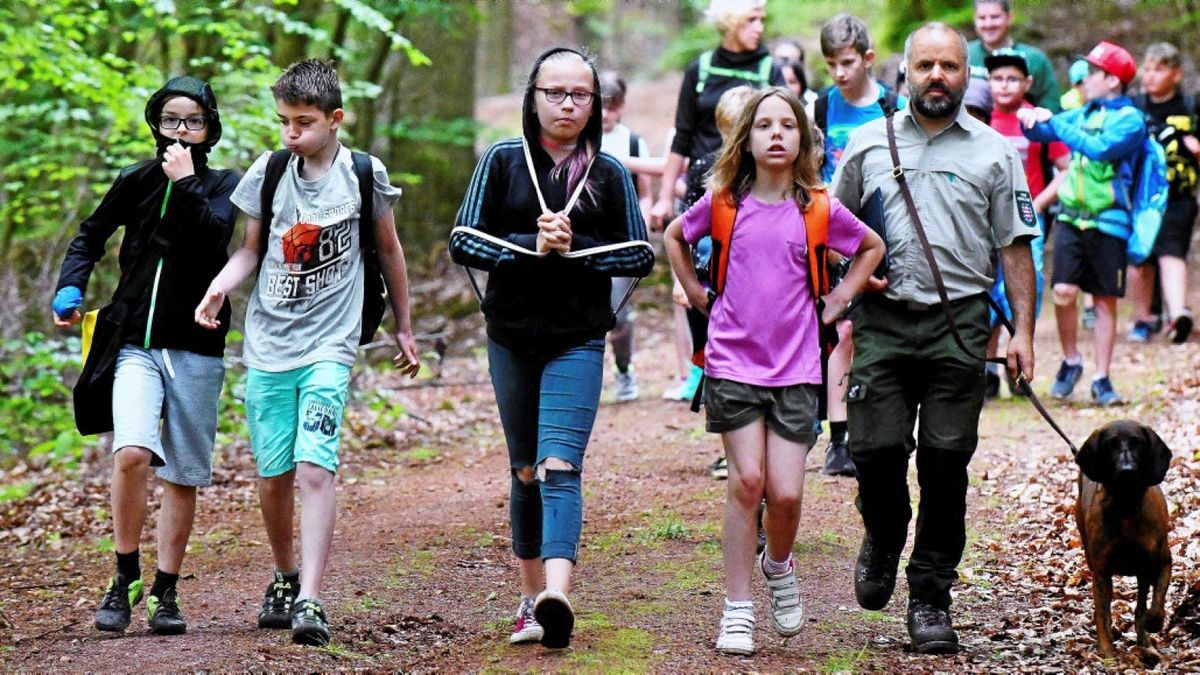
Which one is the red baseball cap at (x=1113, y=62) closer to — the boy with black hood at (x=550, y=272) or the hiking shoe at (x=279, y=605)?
the boy with black hood at (x=550, y=272)

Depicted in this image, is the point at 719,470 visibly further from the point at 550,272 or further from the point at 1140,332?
Result: the point at 1140,332

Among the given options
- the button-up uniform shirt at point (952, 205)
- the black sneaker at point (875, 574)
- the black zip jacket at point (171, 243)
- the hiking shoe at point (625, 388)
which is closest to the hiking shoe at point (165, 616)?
the black zip jacket at point (171, 243)

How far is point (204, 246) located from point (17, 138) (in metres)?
8.46

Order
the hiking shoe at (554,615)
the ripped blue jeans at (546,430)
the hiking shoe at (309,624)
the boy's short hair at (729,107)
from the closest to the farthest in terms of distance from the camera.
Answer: the hiking shoe at (554,615) < the ripped blue jeans at (546,430) < the hiking shoe at (309,624) < the boy's short hair at (729,107)

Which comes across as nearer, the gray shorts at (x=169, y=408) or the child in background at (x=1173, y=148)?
the gray shorts at (x=169, y=408)

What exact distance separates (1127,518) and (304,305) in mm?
3197

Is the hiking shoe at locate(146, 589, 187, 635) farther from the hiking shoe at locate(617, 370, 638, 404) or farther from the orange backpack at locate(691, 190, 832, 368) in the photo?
the hiking shoe at locate(617, 370, 638, 404)

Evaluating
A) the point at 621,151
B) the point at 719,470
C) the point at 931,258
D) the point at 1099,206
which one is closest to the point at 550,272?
the point at 931,258

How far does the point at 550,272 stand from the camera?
4.99 metres

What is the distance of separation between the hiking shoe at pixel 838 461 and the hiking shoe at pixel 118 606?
13.9 feet

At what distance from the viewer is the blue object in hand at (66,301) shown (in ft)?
18.6

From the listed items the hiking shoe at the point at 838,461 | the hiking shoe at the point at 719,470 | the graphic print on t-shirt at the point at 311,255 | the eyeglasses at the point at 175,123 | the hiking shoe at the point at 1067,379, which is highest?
the eyeglasses at the point at 175,123

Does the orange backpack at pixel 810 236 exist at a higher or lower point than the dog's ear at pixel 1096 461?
higher

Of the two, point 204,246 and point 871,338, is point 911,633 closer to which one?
point 871,338
